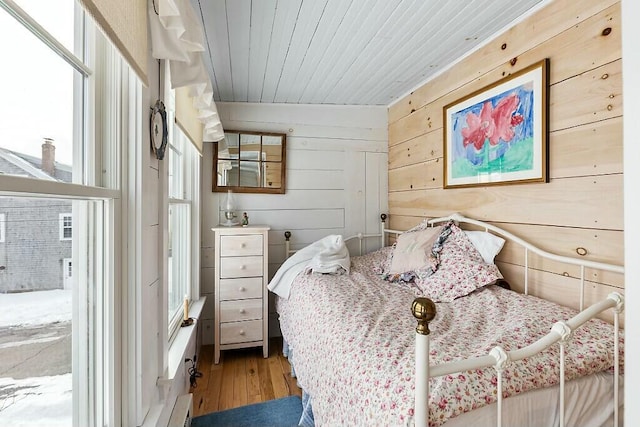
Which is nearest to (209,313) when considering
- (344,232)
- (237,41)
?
(344,232)

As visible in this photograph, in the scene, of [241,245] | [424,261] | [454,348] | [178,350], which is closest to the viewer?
[454,348]

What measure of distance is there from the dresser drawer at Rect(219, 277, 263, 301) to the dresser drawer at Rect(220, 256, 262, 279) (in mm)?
40

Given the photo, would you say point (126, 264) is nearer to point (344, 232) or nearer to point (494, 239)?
point (494, 239)

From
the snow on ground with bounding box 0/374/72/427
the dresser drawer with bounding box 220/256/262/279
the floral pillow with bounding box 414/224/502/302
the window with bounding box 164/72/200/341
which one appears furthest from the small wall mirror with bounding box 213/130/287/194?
the snow on ground with bounding box 0/374/72/427

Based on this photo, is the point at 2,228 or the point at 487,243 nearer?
the point at 2,228

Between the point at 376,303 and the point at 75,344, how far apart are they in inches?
46.8

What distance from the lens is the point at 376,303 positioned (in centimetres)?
154

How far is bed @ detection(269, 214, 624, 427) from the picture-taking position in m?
0.77

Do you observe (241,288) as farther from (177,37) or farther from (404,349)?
(177,37)

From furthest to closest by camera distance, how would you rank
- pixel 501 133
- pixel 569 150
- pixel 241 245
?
1. pixel 241 245
2. pixel 501 133
3. pixel 569 150

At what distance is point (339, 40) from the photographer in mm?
1810

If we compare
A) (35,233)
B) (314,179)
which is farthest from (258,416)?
(314,179)

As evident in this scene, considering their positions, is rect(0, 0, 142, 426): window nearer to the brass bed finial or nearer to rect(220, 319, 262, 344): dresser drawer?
the brass bed finial

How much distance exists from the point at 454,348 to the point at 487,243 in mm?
1003
